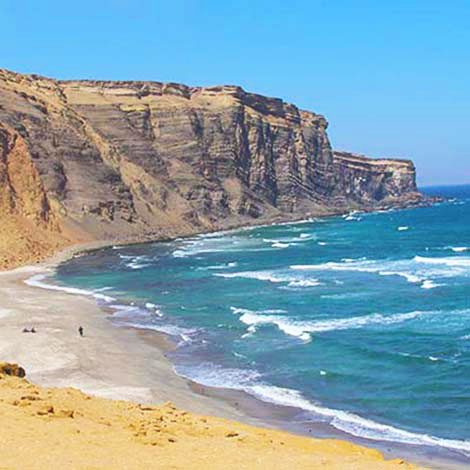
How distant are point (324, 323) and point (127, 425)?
91.5 ft

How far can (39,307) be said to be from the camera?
57.3m

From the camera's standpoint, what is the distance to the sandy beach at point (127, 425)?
16281 millimetres

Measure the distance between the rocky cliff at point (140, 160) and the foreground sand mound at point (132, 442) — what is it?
86427 mm

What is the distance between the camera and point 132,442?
17.7 metres

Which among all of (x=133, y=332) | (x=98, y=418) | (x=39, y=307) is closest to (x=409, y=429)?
(x=98, y=418)

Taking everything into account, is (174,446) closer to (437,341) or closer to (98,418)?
(98,418)

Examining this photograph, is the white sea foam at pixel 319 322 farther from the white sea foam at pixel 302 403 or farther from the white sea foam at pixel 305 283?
the white sea foam at pixel 305 283

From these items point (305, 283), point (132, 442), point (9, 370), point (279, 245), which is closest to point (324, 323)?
point (305, 283)

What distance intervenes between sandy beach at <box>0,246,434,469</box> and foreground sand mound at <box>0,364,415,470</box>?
0.08 feet

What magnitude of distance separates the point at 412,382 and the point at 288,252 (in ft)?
211

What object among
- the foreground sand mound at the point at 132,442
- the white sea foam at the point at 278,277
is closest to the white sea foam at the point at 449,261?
the white sea foam at the point at 278,277

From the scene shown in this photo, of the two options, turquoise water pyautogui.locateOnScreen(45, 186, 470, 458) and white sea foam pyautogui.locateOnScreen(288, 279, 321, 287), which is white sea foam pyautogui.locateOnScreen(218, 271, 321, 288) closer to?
white sea foam pyautogui.locateOnScreen(288, 279, 321, 287)

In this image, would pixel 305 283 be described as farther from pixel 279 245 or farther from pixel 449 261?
pixel 279 245

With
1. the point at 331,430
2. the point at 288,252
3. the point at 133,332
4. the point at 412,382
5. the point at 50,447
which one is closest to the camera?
the point at 50,447
